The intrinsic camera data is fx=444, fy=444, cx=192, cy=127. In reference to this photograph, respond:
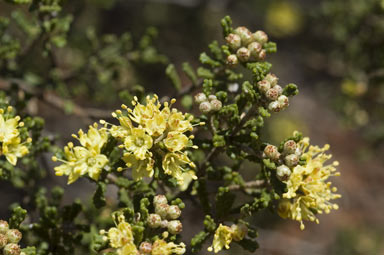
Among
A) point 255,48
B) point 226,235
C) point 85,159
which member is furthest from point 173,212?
point 255,48

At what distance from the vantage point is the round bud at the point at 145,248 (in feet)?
8.45

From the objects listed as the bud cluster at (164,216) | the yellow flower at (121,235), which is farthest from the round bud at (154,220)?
the yellow flower at (121,235)

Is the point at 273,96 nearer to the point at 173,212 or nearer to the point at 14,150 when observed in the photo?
the point at 173,212

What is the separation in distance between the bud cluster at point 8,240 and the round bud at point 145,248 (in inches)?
30.0

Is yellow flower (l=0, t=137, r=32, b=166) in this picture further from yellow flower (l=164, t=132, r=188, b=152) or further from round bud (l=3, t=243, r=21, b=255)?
yellow flower (l=164, t=132, r=188, b=152)

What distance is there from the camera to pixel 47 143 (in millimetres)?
3482

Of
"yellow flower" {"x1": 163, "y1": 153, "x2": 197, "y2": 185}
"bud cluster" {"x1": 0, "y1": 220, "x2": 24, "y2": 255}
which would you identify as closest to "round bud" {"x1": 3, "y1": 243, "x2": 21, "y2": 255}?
"bud cluster" {"x1": 0, "y1": 220, "x2": 24, "y2": 255}

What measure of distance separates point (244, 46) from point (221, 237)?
1.36 metres

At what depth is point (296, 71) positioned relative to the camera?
28.0ft

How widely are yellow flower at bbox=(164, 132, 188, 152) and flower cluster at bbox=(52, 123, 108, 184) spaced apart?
0.43 m

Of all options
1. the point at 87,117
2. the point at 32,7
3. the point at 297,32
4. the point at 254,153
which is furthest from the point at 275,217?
the point at 32,7

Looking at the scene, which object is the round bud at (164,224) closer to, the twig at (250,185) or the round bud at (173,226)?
the round bud at (173,226)

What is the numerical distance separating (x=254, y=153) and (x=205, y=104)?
465 mm

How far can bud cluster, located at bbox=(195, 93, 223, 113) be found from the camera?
117 inches
